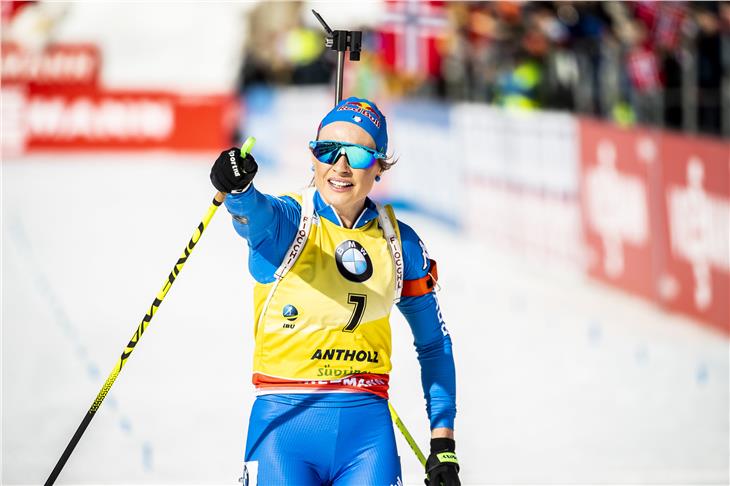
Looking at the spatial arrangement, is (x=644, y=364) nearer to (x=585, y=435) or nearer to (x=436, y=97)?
(x=585, y=435)

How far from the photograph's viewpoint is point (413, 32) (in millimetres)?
15867

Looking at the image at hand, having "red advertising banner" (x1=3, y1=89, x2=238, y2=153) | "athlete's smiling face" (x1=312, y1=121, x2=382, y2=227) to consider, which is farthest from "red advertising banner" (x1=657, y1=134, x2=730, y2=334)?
"red advertising banner" (x1=3, y1=89, x2=238, y2=153)

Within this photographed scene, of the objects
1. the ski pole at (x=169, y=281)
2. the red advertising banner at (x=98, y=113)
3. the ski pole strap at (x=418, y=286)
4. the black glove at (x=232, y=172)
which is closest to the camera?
the black glove at (x=232, y=172)

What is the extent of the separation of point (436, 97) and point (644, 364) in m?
11.1

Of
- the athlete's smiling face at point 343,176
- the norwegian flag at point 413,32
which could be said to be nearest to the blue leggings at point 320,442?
the athlete's smiling face at point 343,176

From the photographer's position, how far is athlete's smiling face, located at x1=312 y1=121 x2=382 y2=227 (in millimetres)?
4117

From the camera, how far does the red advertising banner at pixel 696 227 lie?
10.8m

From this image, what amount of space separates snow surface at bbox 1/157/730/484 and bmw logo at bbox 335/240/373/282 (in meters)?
3.07

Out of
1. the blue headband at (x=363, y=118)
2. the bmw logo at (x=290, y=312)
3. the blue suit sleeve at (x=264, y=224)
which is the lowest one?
the bmw logo at (x=290, y=312)

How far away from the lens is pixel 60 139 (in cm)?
3931

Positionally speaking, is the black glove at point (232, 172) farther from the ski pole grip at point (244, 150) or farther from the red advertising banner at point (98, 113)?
the red advertising banner at point (98, 113)

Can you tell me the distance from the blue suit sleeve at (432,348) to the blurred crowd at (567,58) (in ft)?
24.7

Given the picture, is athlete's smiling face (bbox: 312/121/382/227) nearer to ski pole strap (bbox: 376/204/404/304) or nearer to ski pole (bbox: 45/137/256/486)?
ski pole strap (bbox: 376/204/404/304)

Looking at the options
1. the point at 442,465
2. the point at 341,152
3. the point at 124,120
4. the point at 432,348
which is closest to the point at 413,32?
the point at 432,348
